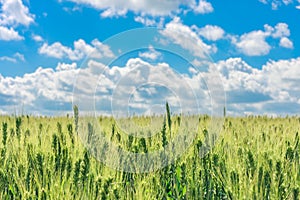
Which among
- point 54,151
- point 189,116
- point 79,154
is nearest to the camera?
point 54,151

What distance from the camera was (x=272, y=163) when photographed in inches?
113

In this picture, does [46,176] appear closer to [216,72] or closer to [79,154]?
[79,154]

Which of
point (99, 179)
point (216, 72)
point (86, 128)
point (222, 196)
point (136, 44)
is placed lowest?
point (222, 196)

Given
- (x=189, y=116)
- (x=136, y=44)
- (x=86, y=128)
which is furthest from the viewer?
(x=189, y=116)

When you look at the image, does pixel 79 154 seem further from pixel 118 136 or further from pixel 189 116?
pixel 189 116

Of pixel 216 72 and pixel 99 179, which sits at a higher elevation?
pixel 216 72

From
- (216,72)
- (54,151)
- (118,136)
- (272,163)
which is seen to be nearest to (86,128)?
(118,136)

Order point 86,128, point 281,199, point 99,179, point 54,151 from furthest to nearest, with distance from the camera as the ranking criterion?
point 86,128, point 54,151, point 281,199, point 99,179

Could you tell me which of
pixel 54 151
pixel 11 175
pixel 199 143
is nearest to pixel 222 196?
pixel 199 143

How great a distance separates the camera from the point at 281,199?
97.1 inches

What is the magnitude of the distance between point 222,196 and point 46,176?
3.88 ft

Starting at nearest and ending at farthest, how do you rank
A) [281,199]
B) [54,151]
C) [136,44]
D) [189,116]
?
[281,199], [54,151], [136,44], [189,116]

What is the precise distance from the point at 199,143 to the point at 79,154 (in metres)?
0.86

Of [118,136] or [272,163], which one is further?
[118,136]
